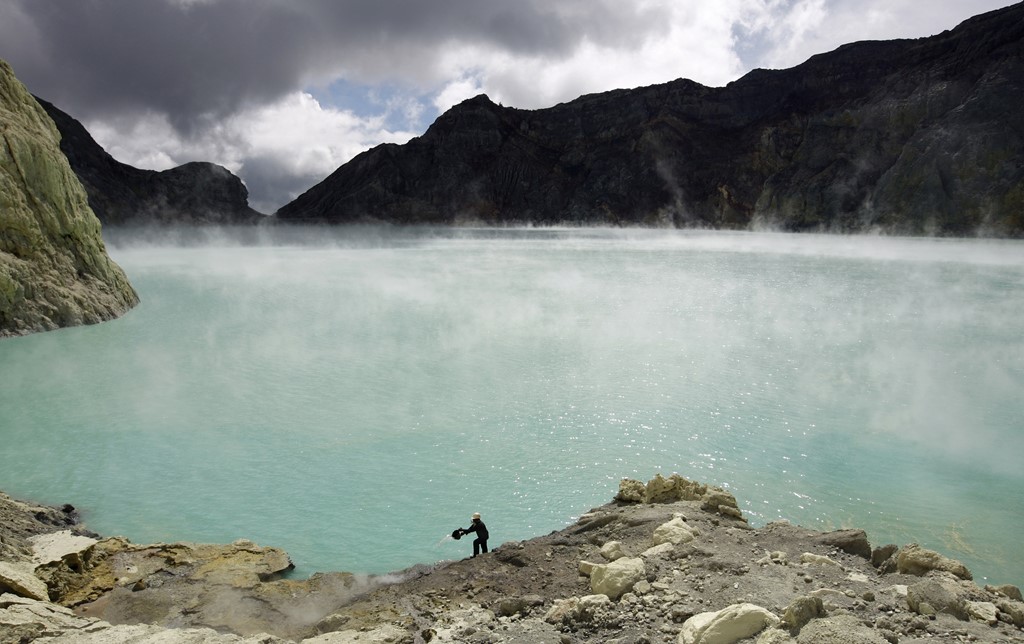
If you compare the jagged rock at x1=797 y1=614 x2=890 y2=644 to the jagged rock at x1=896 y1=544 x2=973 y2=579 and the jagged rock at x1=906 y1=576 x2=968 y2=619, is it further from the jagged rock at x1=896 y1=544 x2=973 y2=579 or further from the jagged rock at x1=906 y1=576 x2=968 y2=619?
the jagged rock at x1=896 y1=544 x2=973 y2=579

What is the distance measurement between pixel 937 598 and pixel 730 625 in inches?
54.7

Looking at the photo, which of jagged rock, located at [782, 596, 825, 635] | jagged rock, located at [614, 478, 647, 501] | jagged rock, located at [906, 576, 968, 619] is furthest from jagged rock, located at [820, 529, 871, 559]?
jagged rock, located at [614, 478, 647, 501]

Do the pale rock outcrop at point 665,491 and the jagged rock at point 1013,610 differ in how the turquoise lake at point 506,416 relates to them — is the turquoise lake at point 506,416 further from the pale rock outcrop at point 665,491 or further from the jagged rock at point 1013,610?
→ the jagged rock at point 1013,610

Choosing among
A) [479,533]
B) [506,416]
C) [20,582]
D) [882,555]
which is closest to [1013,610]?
[882,555]

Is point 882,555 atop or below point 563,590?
atop

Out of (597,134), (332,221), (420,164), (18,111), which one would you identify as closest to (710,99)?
(597,134)

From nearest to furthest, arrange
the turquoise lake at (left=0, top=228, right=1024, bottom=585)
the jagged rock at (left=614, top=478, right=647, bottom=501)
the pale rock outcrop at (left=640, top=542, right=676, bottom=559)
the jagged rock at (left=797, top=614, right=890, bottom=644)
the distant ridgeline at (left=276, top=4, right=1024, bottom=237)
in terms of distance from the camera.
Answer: the jagged rock at (left=797, top=614, right=890, bottom=644)
the pale rock outcrop at (left=640, top=542, right=676, bottom=559)
the jagged rock at (left=614, top=478, right=647, bottom=501)
the turquoise lake at (left=0, top=228, right=1024, bottom=585)
the distant ridgeline at (left=276, top=4, right=1024, bottom=237)

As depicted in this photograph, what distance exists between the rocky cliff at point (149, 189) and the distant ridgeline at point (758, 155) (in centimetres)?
999

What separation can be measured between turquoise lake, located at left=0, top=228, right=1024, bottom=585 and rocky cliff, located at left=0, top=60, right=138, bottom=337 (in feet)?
2.86

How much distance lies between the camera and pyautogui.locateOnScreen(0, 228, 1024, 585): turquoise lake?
296 inches

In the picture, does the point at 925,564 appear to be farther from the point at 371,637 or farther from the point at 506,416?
the point at 506,416

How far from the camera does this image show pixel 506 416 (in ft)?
34.9

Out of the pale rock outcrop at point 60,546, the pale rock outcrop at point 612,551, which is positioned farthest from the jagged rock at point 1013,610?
the pale rock outcrop at point 60,546

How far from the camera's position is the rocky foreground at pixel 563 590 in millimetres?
3943
